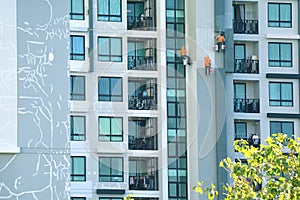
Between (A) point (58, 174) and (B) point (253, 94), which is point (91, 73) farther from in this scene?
(A) point (58, 174)

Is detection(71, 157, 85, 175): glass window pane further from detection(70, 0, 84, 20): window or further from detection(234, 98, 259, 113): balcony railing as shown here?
detection(234, 98, 259, 113): balcony railing

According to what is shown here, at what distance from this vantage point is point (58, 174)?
19.5m

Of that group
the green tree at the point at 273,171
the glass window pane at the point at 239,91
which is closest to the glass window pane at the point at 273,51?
the glass window pane at the point at 239,91

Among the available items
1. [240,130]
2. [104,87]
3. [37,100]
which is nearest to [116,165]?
[104,87]

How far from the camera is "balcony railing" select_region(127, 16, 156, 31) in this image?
105ft

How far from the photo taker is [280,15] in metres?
33.2

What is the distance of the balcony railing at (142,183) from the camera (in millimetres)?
32031

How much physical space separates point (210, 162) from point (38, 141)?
42.4 feet

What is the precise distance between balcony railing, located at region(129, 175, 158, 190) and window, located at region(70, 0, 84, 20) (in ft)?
13.3

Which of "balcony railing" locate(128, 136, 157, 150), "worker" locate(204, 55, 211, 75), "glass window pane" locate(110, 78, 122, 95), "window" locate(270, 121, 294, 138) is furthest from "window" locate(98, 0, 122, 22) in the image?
"window" locate(270, 121, 294, 138)

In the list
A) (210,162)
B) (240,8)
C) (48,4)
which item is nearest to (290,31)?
(240,8)

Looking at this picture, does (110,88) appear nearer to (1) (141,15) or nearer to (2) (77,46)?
(2) (77,46)

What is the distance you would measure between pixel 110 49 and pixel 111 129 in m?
1.93

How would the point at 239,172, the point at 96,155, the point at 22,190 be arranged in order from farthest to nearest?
the point at 96,155 < the point at 22,190 < the point at 239,172
